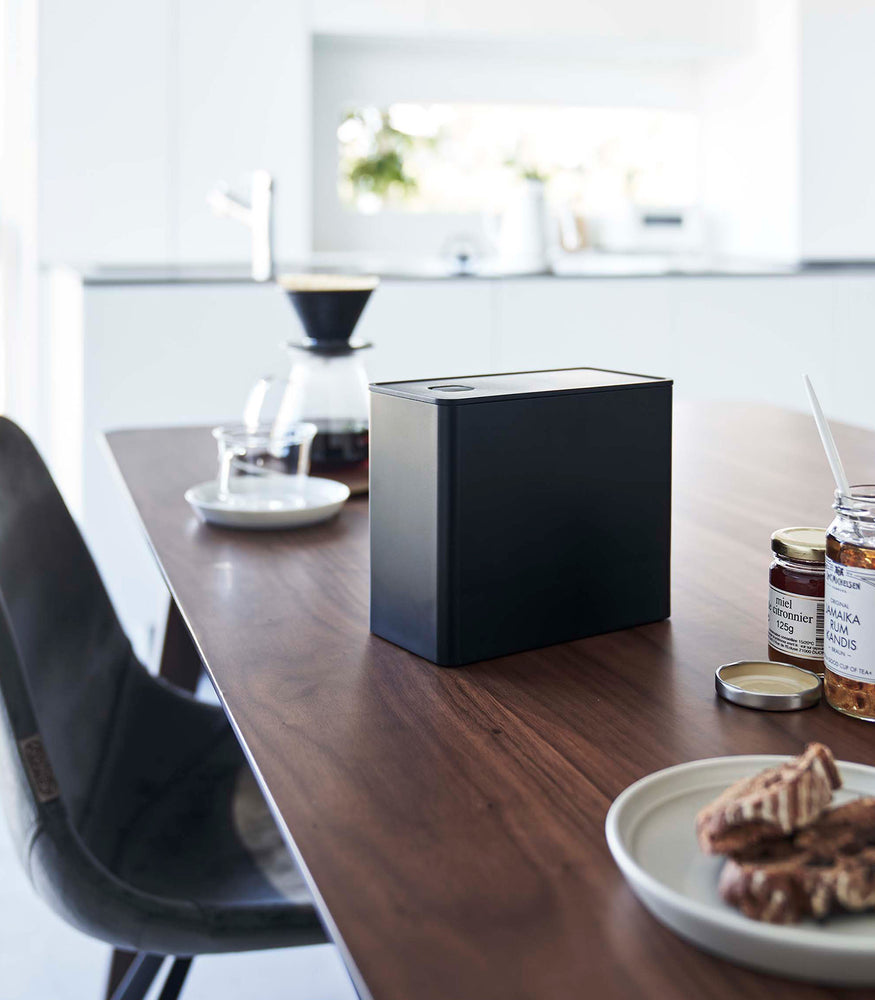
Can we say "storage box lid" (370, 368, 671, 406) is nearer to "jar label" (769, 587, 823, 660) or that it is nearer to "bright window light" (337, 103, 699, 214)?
"jar label" (769, 587, 823, 660)

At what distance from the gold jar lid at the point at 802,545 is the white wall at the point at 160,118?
358cm

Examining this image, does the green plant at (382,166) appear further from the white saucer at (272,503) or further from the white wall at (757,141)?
the white saucer at (272,503)

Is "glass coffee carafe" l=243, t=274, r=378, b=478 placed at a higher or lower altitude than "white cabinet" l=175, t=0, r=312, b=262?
lower

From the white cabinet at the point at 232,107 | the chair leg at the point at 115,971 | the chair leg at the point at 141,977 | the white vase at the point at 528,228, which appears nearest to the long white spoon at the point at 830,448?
the chair leg at the point at 141,977

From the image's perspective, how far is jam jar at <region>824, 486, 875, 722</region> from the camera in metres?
0.64

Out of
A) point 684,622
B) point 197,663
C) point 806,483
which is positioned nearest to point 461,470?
point 684,622

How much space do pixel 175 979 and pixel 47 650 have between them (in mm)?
390

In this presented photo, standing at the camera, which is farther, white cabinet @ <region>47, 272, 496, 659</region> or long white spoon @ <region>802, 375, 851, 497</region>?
white cabinet @ <region>47, 272, 496, 659</region>

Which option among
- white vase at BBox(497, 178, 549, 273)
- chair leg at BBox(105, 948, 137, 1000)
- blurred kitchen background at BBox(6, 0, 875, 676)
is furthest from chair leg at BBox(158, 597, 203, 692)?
white vase at BBox(497, 178, 549, 273)

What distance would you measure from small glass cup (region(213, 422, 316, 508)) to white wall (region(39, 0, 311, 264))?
2.97 meters

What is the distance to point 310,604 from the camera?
0.91 meters

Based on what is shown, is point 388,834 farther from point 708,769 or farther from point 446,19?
point 446,19

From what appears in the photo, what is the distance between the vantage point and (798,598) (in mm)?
727

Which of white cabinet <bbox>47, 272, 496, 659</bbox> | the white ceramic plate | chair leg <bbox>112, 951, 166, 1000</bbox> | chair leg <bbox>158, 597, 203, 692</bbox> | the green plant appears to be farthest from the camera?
the green plant
